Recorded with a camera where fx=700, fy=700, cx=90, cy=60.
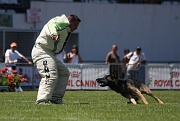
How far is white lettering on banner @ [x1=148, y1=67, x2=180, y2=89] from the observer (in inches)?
1030

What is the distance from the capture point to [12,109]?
12.1 m

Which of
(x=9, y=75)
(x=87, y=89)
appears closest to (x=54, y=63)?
(x=9, y=75)

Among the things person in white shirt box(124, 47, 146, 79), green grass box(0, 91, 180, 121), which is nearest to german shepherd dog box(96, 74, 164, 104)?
green grass box(0, 91, 180, 121)

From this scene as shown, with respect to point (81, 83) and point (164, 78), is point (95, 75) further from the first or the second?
point (164, 78)

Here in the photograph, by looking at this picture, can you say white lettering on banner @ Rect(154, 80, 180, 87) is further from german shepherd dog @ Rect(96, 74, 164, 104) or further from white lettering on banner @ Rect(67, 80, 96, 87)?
german shepherd dog @ Rect(96, 74, 164, 104)

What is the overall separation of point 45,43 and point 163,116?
340cm

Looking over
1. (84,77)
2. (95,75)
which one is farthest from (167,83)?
(84,77)

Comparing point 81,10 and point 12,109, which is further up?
point 81,10

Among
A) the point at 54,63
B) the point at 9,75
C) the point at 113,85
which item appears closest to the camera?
the point at 54,63

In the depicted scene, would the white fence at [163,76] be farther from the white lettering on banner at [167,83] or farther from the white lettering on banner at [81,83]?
the white lettering on banner at [81,83]

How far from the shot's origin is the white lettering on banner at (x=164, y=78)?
85.9 feet

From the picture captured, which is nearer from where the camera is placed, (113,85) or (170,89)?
(113,85)

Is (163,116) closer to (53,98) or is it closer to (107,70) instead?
(53,98)

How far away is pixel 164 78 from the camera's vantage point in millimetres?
26281
